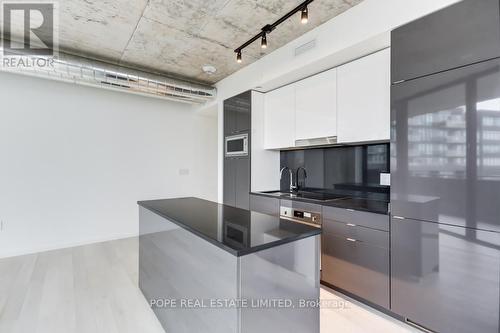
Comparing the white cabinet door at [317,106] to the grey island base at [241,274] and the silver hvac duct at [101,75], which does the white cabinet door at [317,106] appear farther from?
the silver hvac duct at [101,75]

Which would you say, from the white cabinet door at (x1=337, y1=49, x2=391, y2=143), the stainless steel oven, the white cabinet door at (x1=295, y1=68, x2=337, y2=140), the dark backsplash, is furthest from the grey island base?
the dark backsplash

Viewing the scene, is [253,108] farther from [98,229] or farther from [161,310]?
[98,229]

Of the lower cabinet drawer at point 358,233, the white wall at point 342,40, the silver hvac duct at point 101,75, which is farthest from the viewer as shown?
the silver hvac duct at point 101,75

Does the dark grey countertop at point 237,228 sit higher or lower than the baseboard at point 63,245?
higher

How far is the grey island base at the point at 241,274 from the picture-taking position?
1.16 meters

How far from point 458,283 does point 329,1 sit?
2.44 metres

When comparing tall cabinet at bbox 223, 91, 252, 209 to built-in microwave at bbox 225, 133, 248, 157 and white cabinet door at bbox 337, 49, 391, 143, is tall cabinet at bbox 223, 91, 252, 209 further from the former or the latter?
white cabinet door at bbox 337, 49, 391, 143

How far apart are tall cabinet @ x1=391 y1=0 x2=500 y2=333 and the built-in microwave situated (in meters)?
1.99

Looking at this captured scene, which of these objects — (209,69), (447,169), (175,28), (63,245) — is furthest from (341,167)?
(63,245)

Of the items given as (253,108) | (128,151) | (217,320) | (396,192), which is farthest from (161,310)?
(128,151)

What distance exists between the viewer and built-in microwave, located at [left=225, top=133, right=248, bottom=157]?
11.6ft

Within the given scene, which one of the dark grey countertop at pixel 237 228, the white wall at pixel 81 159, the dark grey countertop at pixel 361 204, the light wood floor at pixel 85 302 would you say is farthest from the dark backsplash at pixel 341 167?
the white wall at pixel 81 159

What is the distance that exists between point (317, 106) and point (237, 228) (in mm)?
1959

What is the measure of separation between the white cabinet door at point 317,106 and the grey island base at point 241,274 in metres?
1.50
